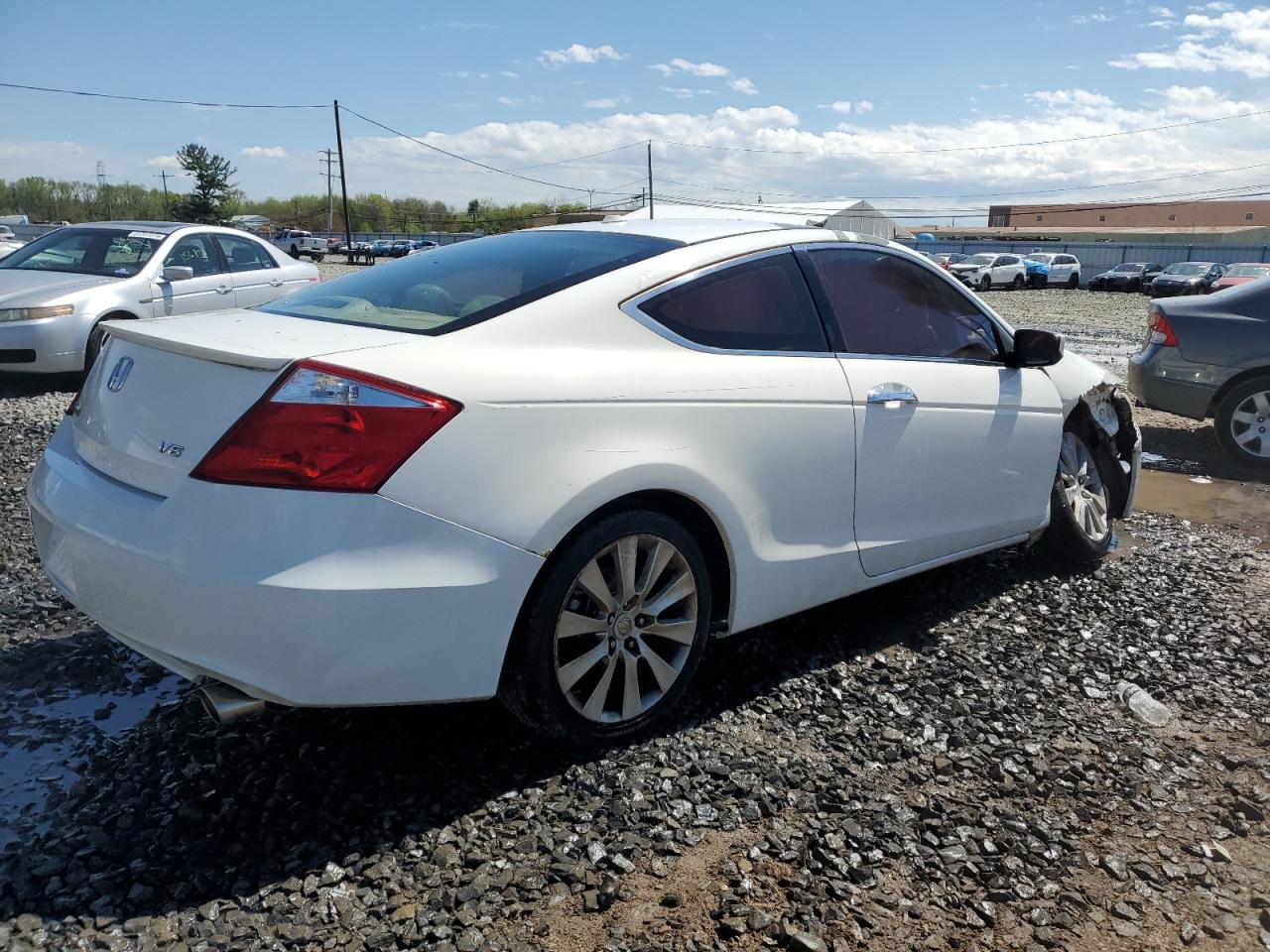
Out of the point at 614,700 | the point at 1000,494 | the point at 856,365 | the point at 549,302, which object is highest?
the point at 549,302

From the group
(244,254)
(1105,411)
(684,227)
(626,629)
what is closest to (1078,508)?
(1105,411)

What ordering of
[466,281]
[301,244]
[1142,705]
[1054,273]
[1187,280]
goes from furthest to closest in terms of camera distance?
[301,244]
[1054,273]
[1187,280]
[1142,705]
[466,281]

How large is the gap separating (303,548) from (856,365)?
6.70 feet

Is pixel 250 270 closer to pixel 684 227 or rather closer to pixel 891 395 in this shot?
pixel 684 227

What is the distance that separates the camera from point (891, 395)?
11.6 feet

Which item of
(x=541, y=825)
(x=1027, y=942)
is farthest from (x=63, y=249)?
(x=1027, y=942)

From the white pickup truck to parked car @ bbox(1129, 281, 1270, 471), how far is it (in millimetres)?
55503

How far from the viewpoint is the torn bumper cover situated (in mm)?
4938

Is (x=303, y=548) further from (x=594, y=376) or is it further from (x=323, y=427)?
(x=594, y=376)

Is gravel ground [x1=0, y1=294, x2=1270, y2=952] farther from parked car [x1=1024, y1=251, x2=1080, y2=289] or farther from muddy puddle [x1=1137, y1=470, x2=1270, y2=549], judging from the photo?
parked car [x1=1024, y1=251, x2=1080, y2=289]

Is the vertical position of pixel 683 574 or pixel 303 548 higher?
pixel 303 548

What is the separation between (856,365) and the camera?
3484mm

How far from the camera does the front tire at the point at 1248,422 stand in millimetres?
7492

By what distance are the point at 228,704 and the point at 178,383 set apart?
33.2 inches
